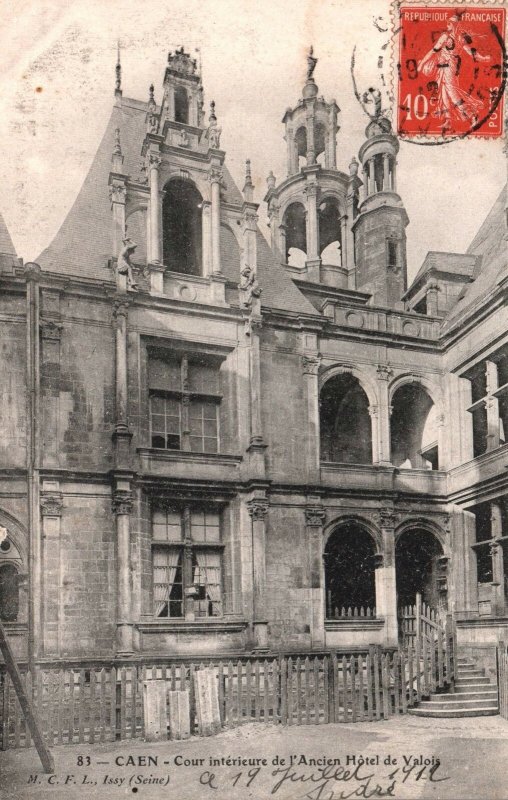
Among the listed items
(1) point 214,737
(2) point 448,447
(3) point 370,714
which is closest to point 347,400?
(2) point 448,447

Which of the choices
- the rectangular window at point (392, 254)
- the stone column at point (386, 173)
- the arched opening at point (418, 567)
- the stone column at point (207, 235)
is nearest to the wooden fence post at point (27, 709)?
the stone column at point (207, 235)

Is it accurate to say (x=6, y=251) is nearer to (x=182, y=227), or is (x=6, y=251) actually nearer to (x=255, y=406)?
(x=182, y=227)

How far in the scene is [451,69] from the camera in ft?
43.1

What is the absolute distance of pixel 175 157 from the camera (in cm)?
1922

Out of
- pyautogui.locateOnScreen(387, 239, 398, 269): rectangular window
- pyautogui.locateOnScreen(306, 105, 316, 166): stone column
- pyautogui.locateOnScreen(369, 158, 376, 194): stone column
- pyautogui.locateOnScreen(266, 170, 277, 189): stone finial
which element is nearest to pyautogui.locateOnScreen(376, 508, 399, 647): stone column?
pyautogui.locateOnScreen(387, 239, 398, 269): rectangular window

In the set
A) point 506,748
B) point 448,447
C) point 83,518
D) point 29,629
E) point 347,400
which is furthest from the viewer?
point 347,400

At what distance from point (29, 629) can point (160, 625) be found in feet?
8.36

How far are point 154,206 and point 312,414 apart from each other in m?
5.78

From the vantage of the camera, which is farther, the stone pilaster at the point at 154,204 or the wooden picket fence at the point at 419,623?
the stone pilaster at the point at 154,204

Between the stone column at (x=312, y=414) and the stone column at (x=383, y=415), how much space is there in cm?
187

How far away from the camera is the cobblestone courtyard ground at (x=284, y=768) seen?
30.1ft

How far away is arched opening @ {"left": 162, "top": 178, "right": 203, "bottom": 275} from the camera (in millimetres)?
19453

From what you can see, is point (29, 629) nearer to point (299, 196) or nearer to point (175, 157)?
point (175, 157)

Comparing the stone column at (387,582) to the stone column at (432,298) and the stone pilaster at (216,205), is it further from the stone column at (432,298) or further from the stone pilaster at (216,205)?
the stone pilaster at (216,205)
